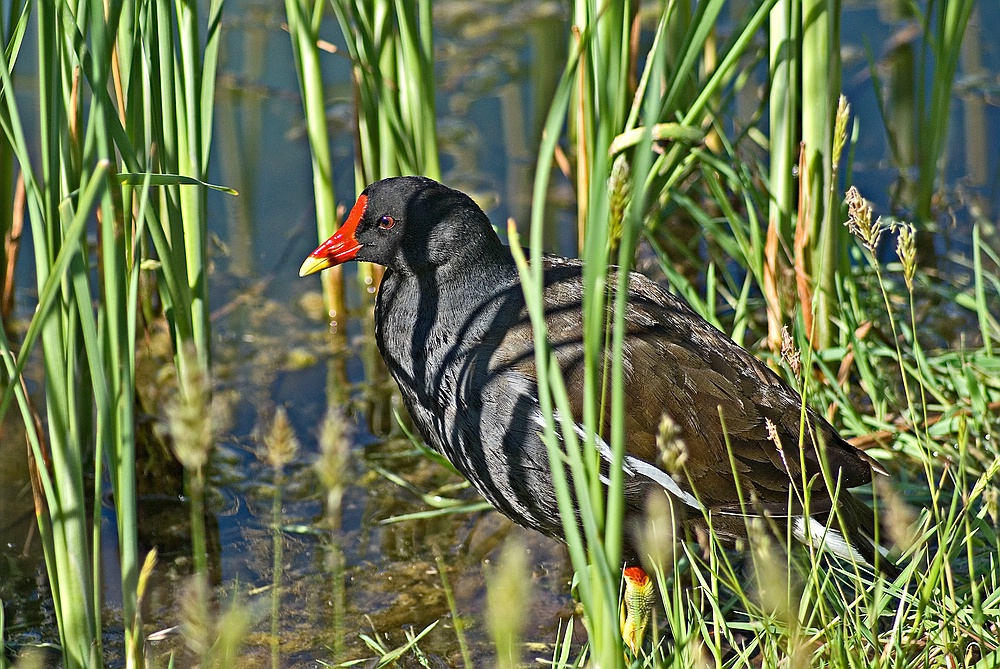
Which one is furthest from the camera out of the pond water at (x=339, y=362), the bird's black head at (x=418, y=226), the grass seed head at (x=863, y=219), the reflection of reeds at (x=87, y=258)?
the pond water at (x=339, y=362)

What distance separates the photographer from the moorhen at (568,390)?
2.40 m

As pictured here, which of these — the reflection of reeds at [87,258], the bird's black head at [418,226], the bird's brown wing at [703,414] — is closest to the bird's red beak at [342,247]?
the bird's black head at [418,226]

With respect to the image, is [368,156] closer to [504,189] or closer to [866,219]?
[504,189]

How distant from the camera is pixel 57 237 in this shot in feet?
6.23

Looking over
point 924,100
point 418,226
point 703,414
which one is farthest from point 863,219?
point 924,100

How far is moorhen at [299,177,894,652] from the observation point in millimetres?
2398

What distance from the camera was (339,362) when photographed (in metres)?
3.78

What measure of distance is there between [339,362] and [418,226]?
1196 mm

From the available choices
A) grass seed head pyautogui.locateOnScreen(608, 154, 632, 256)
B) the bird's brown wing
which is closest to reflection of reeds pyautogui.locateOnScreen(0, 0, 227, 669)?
grass seed head pyautogui.locateOnScreen(608, 154, 632, 256)

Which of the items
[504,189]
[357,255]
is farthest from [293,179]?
[357,255]

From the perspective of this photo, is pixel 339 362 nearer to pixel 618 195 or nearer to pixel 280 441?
pixel 280 441

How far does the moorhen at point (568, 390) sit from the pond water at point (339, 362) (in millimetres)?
419

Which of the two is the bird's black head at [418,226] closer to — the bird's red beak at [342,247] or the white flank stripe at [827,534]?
the bird's red beak at [342,247]

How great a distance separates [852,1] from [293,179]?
2771 mm
